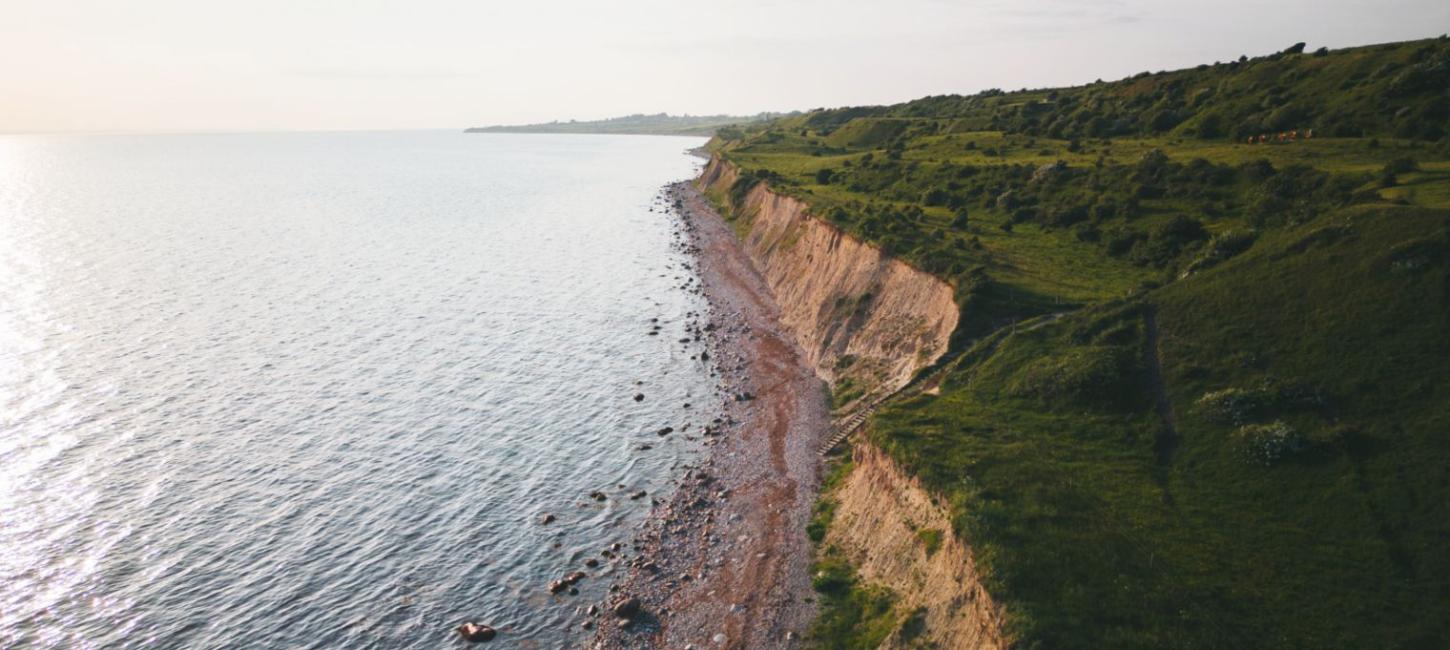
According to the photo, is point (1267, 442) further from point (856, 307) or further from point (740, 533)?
point (856, 307)

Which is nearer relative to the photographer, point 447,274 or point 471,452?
point 471,452

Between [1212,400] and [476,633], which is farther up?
[1212,400]

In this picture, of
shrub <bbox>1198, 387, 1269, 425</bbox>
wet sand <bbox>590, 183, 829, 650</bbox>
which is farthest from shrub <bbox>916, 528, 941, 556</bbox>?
shrub <bbox>1198, 387, 1269, 425</bbox>

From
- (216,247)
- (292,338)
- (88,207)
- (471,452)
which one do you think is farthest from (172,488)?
(88,207)

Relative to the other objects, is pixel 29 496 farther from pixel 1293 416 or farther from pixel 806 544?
pixel 1293 416

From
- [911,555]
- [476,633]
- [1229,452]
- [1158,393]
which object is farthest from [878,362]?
[476,633]

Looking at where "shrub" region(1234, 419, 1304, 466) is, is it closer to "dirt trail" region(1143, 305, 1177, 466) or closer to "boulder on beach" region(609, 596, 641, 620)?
"dirt trail" region(1143, 305, 1177, 466)

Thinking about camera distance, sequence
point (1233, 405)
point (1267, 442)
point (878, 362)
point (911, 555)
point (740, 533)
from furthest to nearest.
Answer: point (878, 362), point (740, 533), point (1233, 405), point (1267, 442), point (911, 555)
